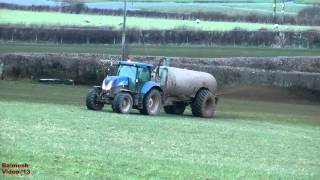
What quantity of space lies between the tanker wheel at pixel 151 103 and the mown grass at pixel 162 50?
94.8ft

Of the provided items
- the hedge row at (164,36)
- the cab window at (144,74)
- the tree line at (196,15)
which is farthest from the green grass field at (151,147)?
the tree line at (196,15)

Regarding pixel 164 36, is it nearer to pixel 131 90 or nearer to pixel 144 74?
pixel 144 74

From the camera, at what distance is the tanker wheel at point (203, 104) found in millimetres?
32000

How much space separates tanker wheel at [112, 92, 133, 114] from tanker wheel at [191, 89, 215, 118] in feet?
12.7

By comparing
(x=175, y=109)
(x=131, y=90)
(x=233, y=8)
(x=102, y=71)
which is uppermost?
(x=131, y=90)

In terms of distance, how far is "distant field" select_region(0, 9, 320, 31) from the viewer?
7594 cm

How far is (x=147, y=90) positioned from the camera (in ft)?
96.5

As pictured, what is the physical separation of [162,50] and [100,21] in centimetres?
1706

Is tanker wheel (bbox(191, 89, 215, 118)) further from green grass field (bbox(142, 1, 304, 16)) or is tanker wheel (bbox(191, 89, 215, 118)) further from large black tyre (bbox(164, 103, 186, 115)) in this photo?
green grass field (bbox(142, 1, 304, 16))

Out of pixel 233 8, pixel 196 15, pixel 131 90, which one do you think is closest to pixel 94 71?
pixel 131 90

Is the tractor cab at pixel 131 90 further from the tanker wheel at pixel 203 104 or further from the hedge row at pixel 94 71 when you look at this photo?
the hedge row at pixel 94 71

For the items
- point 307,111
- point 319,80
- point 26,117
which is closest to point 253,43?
point 319,80

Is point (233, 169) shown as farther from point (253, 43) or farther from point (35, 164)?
point (253, 43)

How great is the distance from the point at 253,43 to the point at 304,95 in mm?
30405
